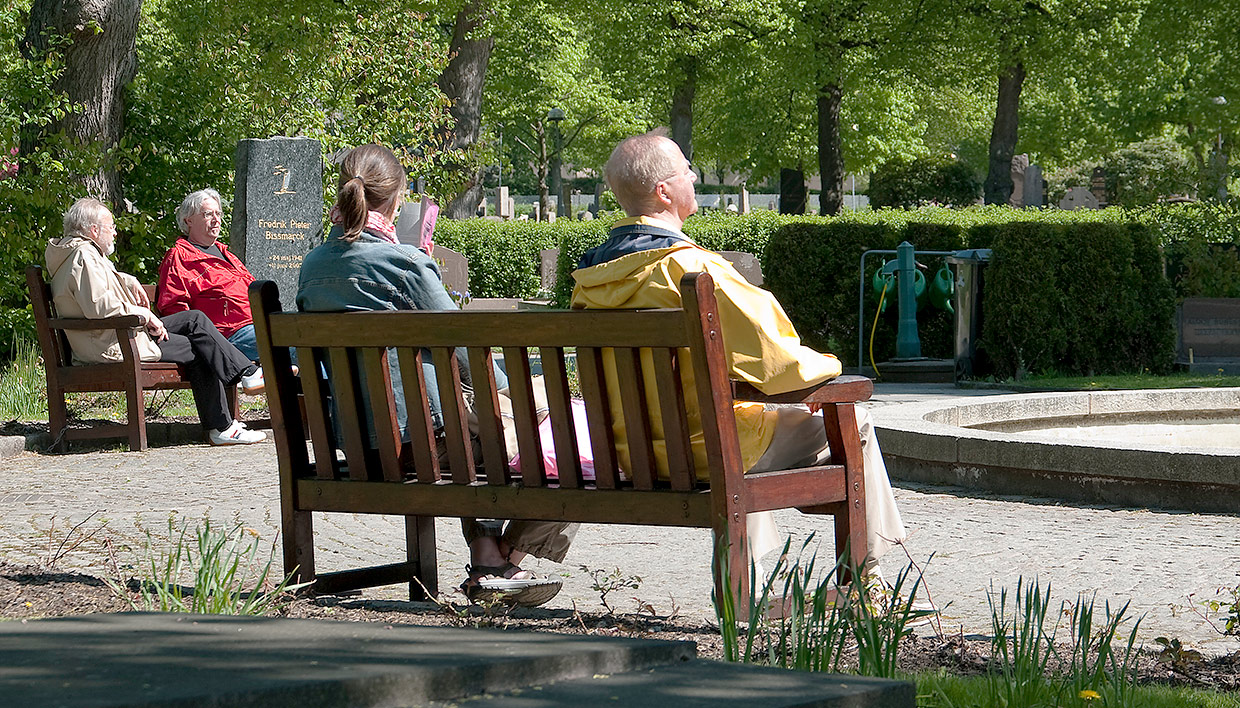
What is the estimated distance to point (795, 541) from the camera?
20.6 ft

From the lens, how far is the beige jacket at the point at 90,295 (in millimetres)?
9219

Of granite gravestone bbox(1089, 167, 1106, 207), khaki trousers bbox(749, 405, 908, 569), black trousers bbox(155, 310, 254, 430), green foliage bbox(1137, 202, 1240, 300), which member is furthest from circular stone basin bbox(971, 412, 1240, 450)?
granite gravestone bbox(1089, 167, 1106, 207)

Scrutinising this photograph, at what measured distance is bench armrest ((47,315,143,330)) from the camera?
9148 mm

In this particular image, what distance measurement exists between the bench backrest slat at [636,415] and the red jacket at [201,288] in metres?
6.36

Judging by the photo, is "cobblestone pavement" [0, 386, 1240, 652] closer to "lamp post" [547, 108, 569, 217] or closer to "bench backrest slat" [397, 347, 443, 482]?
"bench backrest slat" [397, 347, 443, 482]

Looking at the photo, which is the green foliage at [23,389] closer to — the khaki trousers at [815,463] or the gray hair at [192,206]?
the gray hair at [192,206]

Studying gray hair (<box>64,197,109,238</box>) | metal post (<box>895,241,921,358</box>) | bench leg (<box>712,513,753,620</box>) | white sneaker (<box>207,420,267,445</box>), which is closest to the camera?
bench leg (<box>712,513,753,620</box>)

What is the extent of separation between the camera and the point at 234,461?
8.95 metres

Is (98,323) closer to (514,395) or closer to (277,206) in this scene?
(277,206)

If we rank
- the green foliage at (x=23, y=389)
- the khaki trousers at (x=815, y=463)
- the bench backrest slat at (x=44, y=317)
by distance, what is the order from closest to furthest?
the khaki trousers at (x=815, y=463) → the bench backrest slat at (x=44, y=317) → the green foliage at (x=23, y=389)

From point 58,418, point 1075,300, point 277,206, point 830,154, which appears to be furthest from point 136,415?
point 830,154

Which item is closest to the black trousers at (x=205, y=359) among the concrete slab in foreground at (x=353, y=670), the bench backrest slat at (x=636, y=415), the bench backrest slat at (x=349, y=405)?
the bench backrest slat at (x=349, y=405)

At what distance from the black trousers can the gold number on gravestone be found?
137 inches

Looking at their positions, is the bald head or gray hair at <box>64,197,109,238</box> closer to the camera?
the bald head
